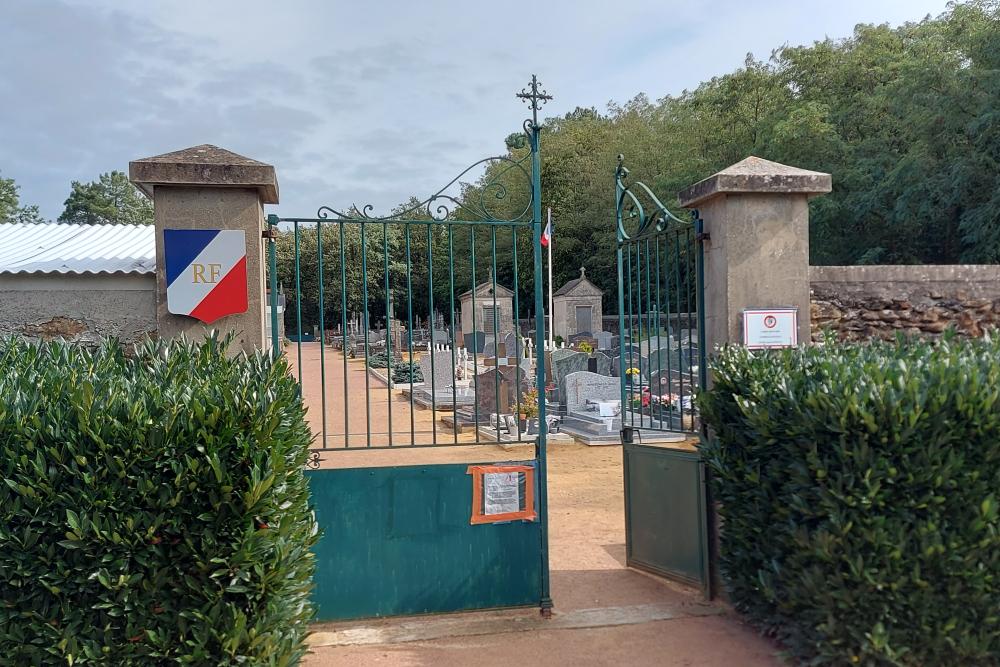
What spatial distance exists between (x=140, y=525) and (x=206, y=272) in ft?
5.81

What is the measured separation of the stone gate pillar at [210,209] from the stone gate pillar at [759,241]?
293 centimetres

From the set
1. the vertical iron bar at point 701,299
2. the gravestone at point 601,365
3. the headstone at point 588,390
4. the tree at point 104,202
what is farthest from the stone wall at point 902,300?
the tree at point 104,202

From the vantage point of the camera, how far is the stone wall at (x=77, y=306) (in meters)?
4.50

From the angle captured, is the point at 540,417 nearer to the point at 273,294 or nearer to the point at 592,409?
the point at 273,294

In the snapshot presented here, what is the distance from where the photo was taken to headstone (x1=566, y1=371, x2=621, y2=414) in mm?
13477

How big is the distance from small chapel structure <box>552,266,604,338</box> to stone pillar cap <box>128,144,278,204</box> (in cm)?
2493

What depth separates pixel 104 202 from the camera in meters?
67.1

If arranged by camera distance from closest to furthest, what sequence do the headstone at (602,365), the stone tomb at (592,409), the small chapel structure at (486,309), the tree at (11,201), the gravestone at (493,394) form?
the stone tomb at (592,409) < the gravestone at (493,394) < the headstone at (602,365) < the small chapel structure at (486,309) < the tree at (11,201)

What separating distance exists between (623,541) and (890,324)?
2.99 metres

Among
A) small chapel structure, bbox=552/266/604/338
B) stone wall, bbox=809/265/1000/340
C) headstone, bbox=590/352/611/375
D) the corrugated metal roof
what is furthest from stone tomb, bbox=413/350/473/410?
small chapel structure, bbox=552/266/604/338

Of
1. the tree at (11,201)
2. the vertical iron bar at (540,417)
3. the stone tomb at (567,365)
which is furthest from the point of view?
the tree at (11,201)

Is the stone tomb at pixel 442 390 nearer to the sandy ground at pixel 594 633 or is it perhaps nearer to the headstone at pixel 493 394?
the headstone at pixel 493 394

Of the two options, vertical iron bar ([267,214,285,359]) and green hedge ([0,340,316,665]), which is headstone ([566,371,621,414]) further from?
green hedge ([0,340,316,665])

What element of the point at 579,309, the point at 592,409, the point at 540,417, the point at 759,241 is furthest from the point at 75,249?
the point at 579,309
